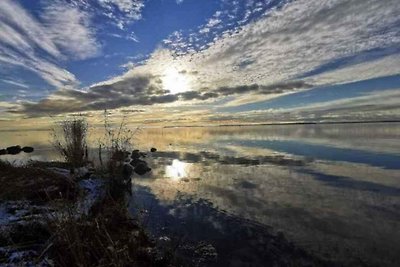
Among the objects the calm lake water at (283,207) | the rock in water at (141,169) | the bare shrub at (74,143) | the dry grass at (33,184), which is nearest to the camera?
the dry grass at (33,184)

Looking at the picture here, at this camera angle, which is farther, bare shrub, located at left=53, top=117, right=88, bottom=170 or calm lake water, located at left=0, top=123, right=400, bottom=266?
bare shrub, located at left=53, top=117, right=88, bottom=170

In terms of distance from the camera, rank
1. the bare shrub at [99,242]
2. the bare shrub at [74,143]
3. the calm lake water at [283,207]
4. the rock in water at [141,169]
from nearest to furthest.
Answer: the bare shrub at [99,242]
the calm lake water at [283,207]
the bare shrub at [74,143]
the rock in water at [141,169]

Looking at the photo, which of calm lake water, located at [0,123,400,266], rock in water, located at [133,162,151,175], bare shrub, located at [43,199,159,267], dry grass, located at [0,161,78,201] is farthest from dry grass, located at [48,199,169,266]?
rock in water, located at [133,162,151,175]

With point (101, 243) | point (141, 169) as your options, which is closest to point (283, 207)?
point (101, 243)

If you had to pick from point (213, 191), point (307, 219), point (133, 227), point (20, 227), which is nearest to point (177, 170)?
point (213, 191)

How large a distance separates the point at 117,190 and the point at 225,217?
4.64 meters

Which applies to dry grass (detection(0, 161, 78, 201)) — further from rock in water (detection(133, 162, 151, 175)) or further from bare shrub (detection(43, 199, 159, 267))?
rock in water (detection(133, 162, 151, 175))

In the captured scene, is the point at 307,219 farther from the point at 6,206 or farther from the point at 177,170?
the point at 177,170

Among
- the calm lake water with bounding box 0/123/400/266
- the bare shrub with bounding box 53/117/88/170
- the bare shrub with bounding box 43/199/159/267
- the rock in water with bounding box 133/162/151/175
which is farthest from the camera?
the rock in water with bounding box 133/162/151/175

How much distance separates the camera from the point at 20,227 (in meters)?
7.09

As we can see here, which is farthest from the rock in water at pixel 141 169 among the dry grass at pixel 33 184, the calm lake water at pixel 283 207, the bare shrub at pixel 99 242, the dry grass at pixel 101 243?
the bare shrub at pixel 99 242

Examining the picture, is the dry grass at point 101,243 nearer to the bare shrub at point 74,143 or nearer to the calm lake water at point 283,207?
the calm lake water at point 283,207

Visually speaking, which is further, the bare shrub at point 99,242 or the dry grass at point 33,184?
the dry grass at point 33,184

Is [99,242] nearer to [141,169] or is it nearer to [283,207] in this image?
[283,207]
